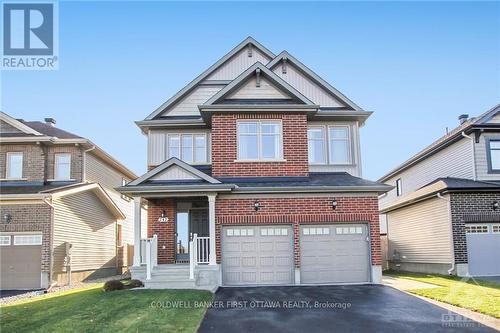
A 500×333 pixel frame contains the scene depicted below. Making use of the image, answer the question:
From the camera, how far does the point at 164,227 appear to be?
660 inches

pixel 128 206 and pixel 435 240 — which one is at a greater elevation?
pixel 128 206

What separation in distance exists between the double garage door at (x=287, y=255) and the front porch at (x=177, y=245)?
2.60 ft

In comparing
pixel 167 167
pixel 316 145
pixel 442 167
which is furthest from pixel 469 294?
pixel 442 167

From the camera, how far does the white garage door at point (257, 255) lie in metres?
15.4

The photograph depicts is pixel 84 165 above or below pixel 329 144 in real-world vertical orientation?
below

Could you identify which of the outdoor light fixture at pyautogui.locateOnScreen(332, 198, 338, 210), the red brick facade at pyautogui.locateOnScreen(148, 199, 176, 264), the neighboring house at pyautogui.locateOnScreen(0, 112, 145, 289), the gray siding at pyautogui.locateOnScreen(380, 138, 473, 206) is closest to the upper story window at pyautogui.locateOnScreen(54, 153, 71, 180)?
the neighboring house at pyautogui.locateOnScreen(0, 112, 145, 289)

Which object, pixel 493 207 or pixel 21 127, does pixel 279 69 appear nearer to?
pixel 493 207

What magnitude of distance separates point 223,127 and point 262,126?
143cm

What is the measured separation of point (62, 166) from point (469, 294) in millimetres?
17009

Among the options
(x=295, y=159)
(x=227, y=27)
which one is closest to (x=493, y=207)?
(x=295, y=159)

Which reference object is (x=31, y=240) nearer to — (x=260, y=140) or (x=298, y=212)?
(x=260, y=140)

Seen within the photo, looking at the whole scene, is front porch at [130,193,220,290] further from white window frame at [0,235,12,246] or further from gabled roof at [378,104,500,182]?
gabled roof at [378,104,500,182]

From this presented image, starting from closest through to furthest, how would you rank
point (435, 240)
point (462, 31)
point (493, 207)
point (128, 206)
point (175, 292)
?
point (175, 292) → point (462, 31) → point (493, 207) → point (435, 240) → point (128, 206)

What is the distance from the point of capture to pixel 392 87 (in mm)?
20984
